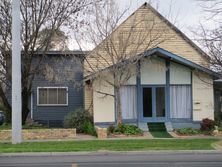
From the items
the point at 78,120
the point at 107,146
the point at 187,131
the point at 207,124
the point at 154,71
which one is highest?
the point at 154,71

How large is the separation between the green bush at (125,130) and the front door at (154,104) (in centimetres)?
294

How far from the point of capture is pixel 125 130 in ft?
91.8

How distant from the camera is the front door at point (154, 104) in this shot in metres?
31.3

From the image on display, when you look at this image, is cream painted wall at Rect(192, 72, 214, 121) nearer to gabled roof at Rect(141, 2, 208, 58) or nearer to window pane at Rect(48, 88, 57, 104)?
gabled roof at Rect(141, 2, 208, 58)

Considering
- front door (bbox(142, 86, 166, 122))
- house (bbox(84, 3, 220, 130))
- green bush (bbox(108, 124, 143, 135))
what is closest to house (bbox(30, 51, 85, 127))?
house (bbox(84, 3, 220, 130))

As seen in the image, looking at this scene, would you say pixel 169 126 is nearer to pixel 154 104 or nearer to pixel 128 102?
pixel 154 104

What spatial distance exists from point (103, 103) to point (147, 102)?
9.04ft

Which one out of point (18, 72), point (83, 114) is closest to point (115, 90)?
point (83, 114)

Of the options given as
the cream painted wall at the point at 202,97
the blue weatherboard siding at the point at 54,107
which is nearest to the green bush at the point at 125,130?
the cream painted wall at the point at 202,97

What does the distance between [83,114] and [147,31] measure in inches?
251

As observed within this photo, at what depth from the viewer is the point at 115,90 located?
29.8 m

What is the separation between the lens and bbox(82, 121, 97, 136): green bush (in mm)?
28916

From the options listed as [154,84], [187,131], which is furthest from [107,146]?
[154,84]

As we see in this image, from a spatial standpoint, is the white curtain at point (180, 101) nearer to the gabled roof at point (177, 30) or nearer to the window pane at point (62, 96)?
the gabled roof at point (177, 30)
